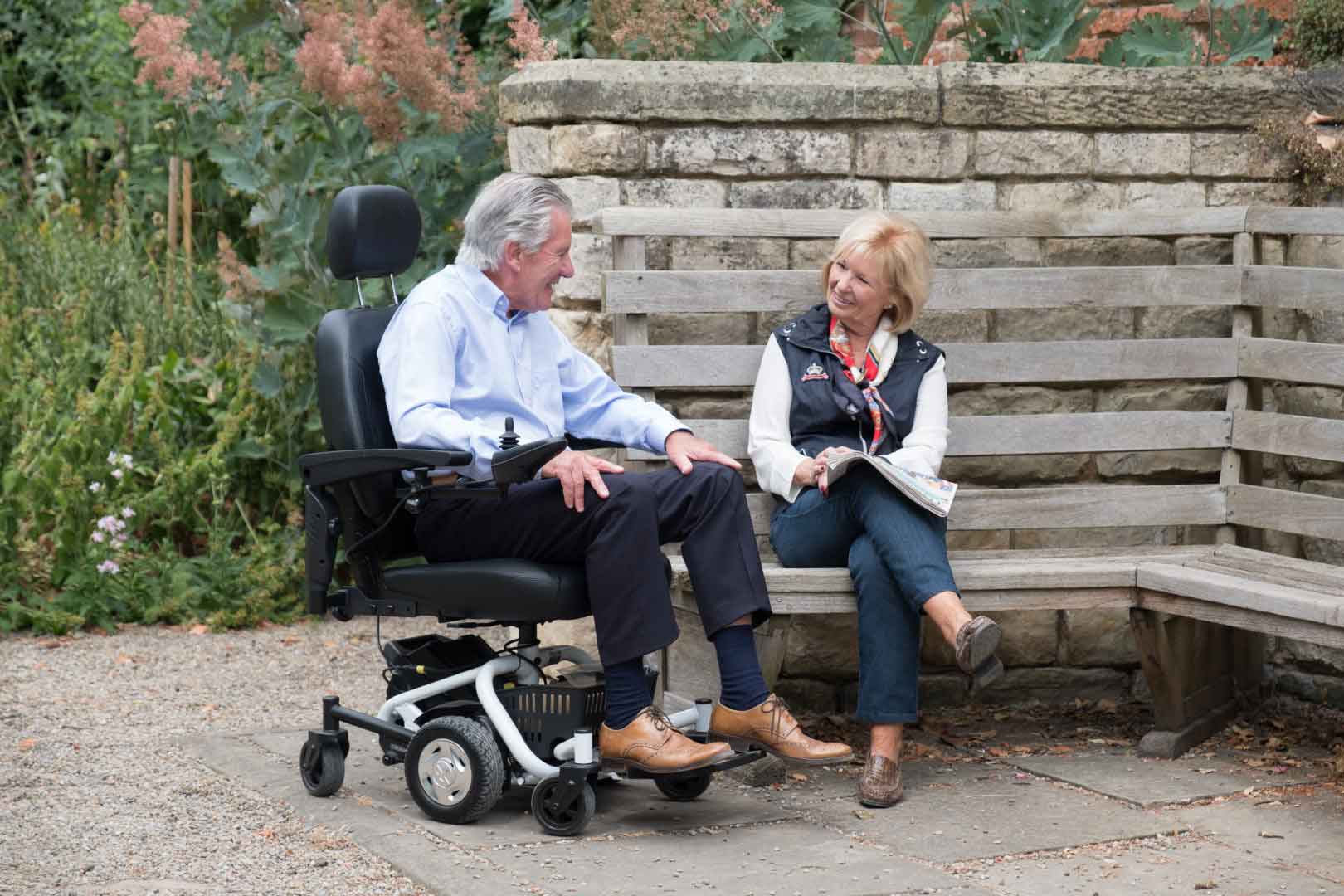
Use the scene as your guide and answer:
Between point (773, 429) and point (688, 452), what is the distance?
407 millimetres

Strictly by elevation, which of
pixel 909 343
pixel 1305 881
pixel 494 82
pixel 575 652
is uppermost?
pixel 494 82

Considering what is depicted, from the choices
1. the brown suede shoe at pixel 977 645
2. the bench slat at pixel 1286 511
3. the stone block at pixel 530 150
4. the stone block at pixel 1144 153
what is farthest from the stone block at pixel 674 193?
the bench slat at pixel 1286 511

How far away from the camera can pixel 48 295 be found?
7.31 m

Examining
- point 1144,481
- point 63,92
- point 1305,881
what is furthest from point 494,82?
point 63,92

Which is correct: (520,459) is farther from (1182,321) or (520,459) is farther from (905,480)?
(1182,321)

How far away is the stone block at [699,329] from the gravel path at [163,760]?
1368mm

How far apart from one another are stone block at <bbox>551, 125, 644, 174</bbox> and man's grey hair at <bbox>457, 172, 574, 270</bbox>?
0.66 meters

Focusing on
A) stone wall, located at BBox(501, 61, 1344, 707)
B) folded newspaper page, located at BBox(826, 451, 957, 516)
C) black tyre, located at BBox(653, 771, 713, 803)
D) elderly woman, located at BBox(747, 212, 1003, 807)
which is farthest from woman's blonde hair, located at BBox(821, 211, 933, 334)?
black tyre, located at BBox(653, 771, 713, 803)

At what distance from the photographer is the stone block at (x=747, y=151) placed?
4730mm

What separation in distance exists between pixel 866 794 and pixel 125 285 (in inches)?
174

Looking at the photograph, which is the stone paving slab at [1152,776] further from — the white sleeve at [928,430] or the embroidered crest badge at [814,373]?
the embroidered crest badge at [814,373]

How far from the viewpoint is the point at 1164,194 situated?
506 cm

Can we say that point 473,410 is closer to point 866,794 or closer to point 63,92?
point 866,794

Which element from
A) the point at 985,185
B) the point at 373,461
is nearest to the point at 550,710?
the point at 373,461
